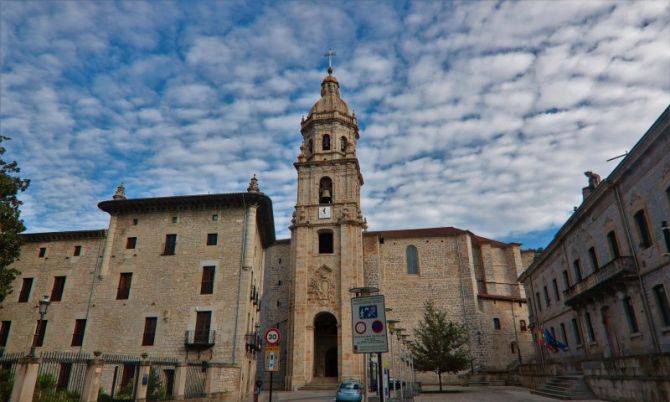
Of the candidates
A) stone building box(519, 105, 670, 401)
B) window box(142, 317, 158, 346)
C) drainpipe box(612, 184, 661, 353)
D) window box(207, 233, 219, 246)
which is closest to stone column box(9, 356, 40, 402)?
window box(142, 317, 158, 346)

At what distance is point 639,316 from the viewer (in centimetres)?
1736

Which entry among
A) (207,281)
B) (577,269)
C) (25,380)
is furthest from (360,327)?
(577,269)

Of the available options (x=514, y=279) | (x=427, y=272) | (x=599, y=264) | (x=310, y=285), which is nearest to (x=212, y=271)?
(x=310, y=285)

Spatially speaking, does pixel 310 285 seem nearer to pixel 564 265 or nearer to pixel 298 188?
pixel 298 188

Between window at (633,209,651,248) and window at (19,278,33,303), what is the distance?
33.1m

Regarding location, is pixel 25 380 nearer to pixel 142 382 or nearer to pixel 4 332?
pixel 142 382

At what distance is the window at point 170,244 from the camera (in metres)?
25.1

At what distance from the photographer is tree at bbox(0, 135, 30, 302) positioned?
840 inches

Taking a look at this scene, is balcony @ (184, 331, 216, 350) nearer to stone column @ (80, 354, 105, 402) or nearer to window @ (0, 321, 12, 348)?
stone column @ (80, 354, 105, 402)

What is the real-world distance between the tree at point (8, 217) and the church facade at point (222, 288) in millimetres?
3913

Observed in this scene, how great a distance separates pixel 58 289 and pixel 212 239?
10073 millimetres

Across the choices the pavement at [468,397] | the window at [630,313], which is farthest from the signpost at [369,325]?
the window at [630,313]

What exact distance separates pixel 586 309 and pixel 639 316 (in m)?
5.42

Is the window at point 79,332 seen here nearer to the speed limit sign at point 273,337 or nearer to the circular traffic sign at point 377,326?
the speed limit sign at point 273,337
